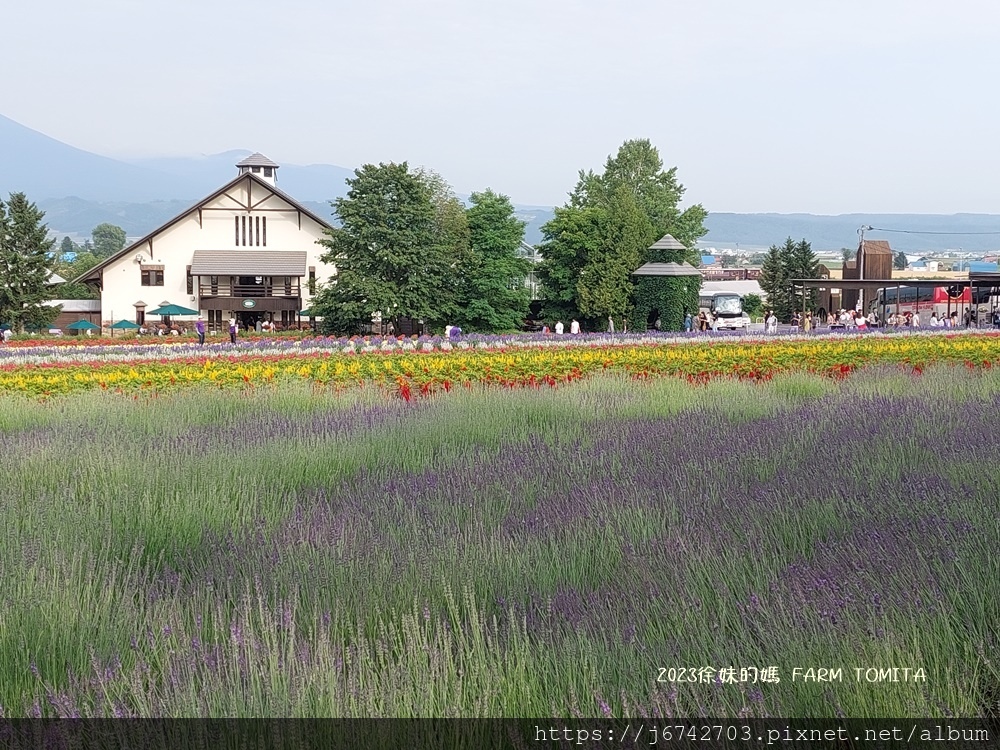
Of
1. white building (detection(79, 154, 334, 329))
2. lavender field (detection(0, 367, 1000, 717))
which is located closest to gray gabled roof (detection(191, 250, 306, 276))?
white building (detection(79, 154, 334, 329))

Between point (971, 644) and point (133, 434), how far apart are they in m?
6.90

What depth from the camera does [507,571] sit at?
150 inches

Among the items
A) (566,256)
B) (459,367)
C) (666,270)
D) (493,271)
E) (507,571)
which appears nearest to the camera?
(507,571)

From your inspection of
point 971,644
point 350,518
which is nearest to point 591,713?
point 971,644

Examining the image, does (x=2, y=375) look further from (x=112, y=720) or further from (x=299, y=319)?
(x=299, y=319)

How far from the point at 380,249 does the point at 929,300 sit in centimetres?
3434

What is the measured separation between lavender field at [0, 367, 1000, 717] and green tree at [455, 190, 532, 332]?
34.1m

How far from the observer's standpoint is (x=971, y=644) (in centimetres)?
282

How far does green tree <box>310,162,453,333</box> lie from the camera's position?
3800 cm

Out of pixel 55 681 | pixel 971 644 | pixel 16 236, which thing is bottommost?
pixel 55 681

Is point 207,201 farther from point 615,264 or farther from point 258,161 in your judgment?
A: point 615,264

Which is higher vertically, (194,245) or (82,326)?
(194,245)

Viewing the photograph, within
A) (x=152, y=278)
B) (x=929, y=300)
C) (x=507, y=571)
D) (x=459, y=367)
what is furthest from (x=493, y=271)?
(x=507, y=571)

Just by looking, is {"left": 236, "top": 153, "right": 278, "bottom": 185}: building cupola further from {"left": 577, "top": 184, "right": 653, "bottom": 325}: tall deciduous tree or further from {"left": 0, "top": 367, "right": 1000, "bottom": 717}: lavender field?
{"left": 0, "top": 367, "right": 1000, "bottom": 717}: lavender field
